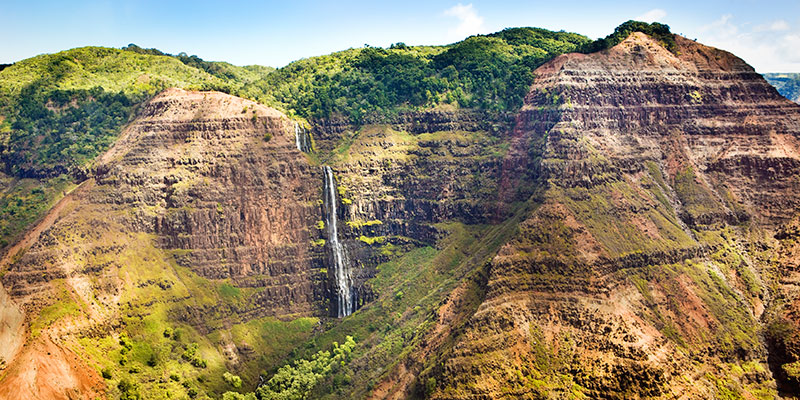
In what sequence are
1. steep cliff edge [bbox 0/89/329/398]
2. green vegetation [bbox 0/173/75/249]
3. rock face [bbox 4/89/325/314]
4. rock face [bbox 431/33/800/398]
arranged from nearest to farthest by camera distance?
rock face [bbox 431/33/800/398] → steep cliff edge [bbox 0/89/329/398] → rock face [bbox 4/89/325/314] → green vegetation [bbox 0/173/75/249]

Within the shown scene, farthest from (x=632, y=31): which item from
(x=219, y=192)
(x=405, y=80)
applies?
(x=219, y=192)

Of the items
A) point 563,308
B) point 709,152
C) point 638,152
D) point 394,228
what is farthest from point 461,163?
point 563,308

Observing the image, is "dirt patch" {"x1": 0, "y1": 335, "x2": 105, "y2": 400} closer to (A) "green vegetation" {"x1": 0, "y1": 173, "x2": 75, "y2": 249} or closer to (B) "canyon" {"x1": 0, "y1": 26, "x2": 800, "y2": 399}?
(B) "canyon" {"x1": 0, "y1": 26, "x2": 800, "y2": 399}

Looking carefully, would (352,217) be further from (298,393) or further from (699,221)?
(699,221)

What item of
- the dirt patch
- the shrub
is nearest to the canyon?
the dirt patch

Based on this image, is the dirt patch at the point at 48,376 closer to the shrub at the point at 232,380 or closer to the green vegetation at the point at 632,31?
the shrub at the point at 232,380

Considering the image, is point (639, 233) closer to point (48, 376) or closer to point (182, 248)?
point (182, 248)
